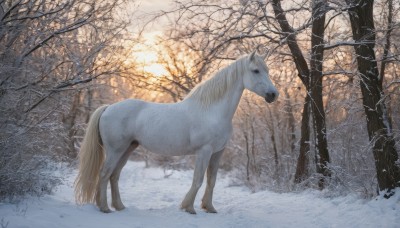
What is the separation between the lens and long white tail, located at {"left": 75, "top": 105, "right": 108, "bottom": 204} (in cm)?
572

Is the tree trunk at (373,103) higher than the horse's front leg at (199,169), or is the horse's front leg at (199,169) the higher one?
the tree trunk at (373,103)

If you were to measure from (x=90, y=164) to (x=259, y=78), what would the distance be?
2955 mm

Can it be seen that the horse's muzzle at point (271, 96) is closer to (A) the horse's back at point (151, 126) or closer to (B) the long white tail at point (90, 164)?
(A) the horse's back at point (151, 126)

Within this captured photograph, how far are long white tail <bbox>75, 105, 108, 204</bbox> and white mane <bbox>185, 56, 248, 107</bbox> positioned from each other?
5.48ft

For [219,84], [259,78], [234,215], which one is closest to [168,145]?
[219,84]

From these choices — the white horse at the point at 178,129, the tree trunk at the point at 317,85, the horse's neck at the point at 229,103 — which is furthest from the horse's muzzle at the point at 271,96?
the tree trunk at the point at 317,85

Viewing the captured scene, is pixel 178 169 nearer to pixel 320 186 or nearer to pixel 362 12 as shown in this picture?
pixel 320 186

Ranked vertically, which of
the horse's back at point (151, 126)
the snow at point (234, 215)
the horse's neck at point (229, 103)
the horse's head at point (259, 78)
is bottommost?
the snow at point (234, 215)

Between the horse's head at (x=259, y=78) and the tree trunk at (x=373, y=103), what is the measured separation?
4.39 ft

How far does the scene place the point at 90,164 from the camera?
584cm

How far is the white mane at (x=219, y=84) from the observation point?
5.79m

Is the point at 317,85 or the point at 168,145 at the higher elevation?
the point at 317,85

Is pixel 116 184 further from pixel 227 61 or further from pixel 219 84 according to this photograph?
pixel 227 61

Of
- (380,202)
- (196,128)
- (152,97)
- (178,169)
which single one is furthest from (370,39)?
(152,97)
